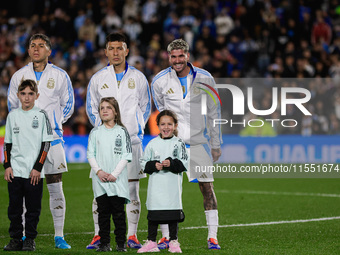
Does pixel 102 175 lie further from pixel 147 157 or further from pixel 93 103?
pixel 93 103

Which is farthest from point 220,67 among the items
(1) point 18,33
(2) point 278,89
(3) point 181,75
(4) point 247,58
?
(3) point 181,75

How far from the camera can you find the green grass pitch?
8.01 metres

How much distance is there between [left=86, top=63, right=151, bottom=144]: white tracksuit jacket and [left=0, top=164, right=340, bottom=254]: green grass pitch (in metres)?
1.36

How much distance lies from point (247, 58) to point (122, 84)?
513 inches

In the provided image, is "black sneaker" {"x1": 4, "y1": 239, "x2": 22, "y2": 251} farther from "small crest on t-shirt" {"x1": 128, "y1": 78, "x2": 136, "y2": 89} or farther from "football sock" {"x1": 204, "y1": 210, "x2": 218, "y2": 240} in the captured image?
"small crest on t-shirt" {"x1": 128, "y1": 78, "x2": 136, "y2": 89}

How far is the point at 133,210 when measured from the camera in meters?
8.16

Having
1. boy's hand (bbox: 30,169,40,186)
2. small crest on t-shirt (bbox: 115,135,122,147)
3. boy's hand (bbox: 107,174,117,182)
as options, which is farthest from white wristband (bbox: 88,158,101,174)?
boy's hand (bbox: 30,169,40,186)

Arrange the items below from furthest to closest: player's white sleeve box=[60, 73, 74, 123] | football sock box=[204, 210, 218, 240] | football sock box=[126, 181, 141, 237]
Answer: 1. player's white sleeve box=[60, 73, 74, 123]
2. football sock box=[126, 181, 141, 237]
3. football sock box=[204, 210, 218, 240]

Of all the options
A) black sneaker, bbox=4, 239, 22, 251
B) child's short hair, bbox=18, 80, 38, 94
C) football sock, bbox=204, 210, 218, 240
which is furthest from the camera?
football sock, bbox=204, 210, 218, 240

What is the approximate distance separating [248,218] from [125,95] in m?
3.26

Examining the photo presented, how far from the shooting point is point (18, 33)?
23.5 metres

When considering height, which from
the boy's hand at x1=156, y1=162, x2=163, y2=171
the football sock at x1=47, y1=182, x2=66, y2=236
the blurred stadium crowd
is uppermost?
the blurred stadium crowd

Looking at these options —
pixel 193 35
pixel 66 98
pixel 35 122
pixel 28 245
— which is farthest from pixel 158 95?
pixel 193 35

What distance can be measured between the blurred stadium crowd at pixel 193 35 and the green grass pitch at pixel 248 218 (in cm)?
474
